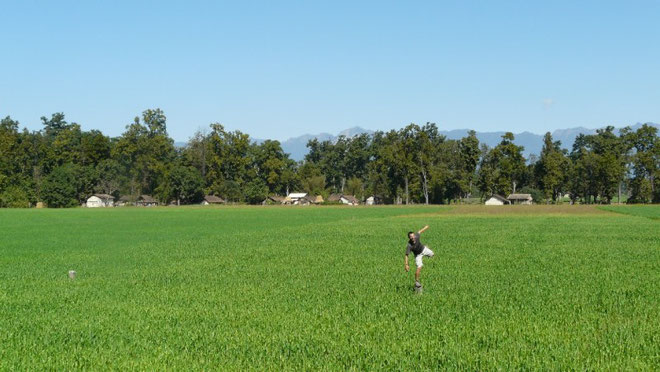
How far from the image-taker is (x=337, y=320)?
1384 centimetres

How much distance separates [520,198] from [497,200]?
6142mm

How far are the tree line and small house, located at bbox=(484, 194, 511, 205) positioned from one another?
6.03 feet

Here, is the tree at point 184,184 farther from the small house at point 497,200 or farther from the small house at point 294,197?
the small house at point 497,200

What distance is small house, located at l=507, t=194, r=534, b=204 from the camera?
14102cm

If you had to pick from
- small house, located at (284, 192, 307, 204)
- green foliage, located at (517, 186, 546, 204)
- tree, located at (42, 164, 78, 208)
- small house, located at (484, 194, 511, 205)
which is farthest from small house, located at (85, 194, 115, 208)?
green foliage, located at (517, 186, 546, 204)

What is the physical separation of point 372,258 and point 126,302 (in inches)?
514

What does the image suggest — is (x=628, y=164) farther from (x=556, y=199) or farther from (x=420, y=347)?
(x=420, y=347)

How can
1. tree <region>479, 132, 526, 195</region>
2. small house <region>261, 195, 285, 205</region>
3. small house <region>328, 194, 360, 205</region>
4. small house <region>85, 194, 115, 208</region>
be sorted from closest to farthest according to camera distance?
tree <region>479, 132, 526, 195</region>
small house <region>85, 194, 115, 208</region>
small house <region>261, 195, 285, 205</region>
small house <region>328, 194, 360, 205</region>

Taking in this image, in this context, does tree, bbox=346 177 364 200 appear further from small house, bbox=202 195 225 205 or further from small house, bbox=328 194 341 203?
small house, bbox=202 195 225 205

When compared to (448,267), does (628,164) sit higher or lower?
higher

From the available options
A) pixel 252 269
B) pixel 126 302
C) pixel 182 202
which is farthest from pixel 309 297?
pixel 182 202

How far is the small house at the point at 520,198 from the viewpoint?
141 metres

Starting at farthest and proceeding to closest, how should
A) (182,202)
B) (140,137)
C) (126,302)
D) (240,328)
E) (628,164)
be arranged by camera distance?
(140,137) → (182,202) → (628,164) → (126,302) → (240,328)

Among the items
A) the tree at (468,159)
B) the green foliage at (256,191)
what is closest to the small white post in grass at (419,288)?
the tree at (468,159)
